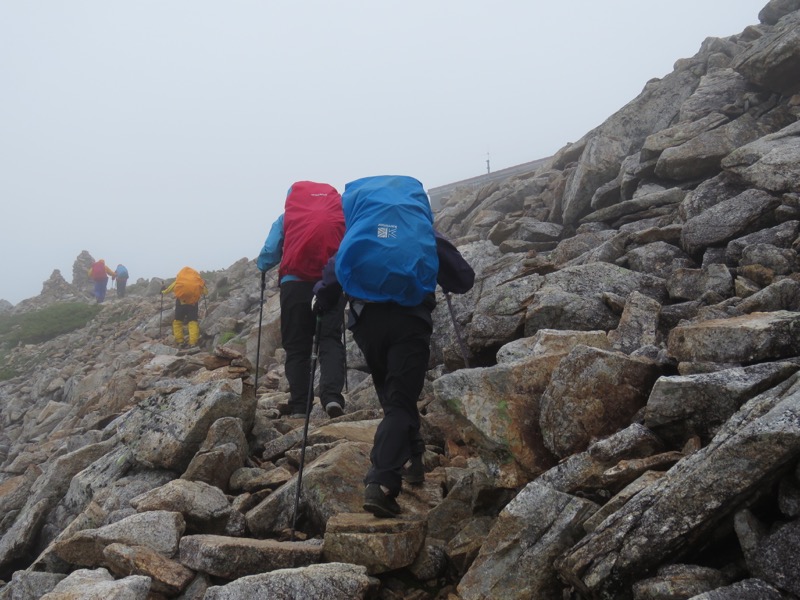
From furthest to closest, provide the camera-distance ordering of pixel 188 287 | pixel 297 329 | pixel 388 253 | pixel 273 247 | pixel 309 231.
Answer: pixel 188 287
pixel 273 247
pixel 297 329
pixel 309 231
pixel 388 253

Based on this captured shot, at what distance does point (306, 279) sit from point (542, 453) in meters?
5.36

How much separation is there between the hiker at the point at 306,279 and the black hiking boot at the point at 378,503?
12.5 ft

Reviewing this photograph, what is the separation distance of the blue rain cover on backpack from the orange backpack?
18.4m

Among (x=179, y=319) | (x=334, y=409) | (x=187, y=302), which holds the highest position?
(x=187, y=302)

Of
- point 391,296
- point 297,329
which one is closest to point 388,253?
point 391,296

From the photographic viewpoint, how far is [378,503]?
5.92 m

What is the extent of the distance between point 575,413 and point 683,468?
166 centimetres

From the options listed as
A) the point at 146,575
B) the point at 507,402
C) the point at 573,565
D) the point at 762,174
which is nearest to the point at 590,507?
the point at 573,565

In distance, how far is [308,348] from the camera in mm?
10625

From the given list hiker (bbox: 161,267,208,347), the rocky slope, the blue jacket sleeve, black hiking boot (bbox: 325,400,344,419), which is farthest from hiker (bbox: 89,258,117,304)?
black hiking boot (bbox: 325,400,344,419)

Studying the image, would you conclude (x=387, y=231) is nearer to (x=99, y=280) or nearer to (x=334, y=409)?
(x=334, y=409)

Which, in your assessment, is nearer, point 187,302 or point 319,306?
point 319,306

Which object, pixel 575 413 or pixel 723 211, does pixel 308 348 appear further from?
pixel 723 211

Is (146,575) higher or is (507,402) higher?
(507,402)
